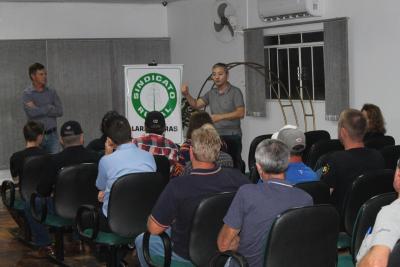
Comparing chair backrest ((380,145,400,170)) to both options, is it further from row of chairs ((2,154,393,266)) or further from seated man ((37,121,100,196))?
seated man ((37,121,100,196))

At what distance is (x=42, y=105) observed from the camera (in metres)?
8.84

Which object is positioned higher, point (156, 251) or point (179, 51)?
point (179, 51)

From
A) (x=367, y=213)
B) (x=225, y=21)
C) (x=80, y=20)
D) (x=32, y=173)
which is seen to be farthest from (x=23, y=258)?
(x=80, y=20)

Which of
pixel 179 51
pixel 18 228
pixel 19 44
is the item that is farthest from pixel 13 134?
pixel 18 228

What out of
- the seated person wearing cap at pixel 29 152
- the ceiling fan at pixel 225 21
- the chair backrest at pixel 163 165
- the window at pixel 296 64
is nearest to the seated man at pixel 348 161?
the chair backrest at pixel 163 165

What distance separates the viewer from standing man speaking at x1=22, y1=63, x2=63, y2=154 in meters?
8.73

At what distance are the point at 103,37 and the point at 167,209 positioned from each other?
8.26 metres

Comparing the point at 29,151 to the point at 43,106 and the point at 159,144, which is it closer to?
the point at 159,144

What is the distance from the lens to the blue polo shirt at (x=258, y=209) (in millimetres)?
3244

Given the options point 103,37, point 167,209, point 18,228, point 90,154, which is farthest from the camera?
point 103,37

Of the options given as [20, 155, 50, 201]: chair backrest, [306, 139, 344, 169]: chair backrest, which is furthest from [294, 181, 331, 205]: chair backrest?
[20, 155, 50, 201]: chair backrest

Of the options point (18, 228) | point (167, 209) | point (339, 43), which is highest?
point (339, 43)

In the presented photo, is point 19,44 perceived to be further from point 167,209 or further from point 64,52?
point 167,209

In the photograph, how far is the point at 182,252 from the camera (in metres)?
3.90
